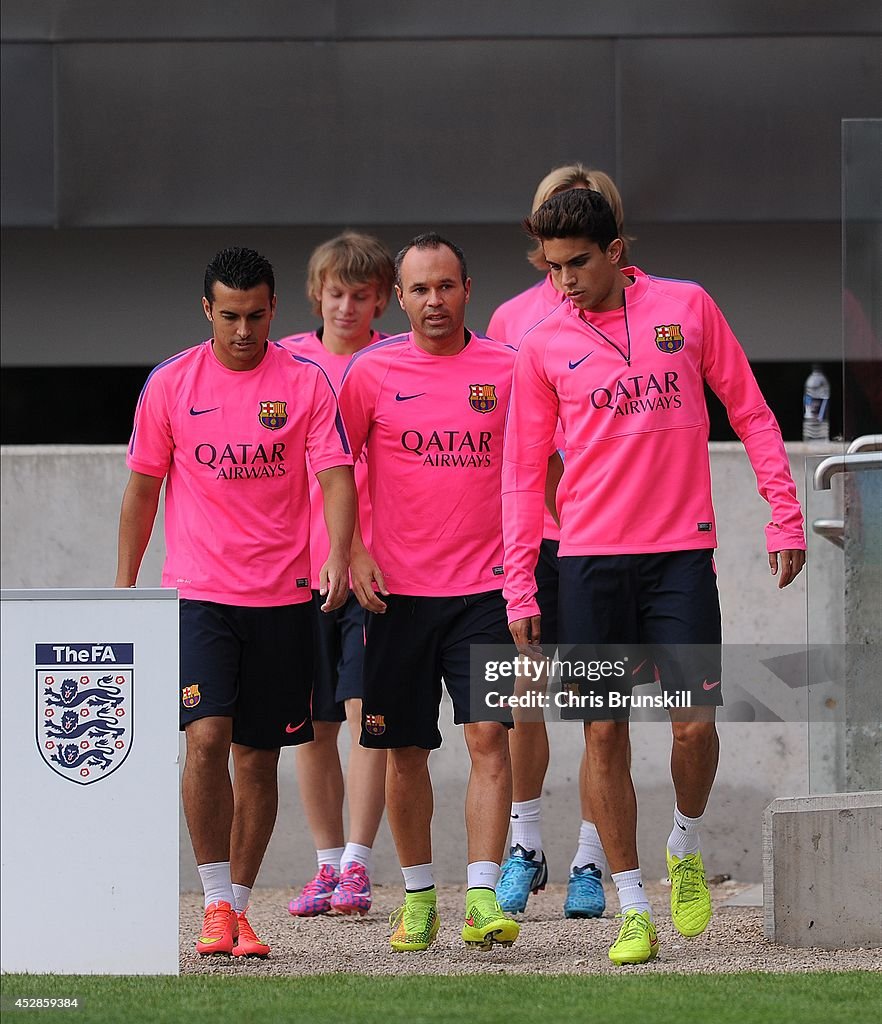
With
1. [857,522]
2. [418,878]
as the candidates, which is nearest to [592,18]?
[857,522]

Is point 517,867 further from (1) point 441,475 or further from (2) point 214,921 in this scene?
(1) point 441,475

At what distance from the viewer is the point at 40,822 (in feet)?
15.2

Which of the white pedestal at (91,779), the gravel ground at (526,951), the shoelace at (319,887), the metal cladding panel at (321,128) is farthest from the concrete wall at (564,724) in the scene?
the white pedestal at (91,779)

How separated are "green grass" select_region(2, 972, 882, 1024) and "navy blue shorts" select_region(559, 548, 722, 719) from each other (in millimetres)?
886

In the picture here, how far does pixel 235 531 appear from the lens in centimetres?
544

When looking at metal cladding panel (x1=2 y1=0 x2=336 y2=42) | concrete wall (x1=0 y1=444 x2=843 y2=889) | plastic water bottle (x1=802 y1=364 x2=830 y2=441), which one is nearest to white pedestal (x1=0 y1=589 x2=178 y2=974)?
concrete wall (x1=0 y1=444 x2=843 y2=889)

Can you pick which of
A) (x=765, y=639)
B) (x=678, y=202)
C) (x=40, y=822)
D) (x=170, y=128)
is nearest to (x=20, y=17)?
(x=170, y=128)

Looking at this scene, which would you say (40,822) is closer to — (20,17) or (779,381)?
(20,17)

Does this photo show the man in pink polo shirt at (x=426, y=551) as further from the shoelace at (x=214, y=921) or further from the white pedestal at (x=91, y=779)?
the white pedestal at (x=91, y=779)

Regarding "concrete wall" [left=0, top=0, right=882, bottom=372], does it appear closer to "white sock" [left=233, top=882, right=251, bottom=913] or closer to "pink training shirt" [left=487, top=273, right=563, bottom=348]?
"pink training shirt" [left=487, top=273, right=563, bottom=348]

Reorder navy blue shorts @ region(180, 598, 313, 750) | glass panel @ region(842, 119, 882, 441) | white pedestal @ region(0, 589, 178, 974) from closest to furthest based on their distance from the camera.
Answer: white pedestal @ region(0, 589, 178, 974) → navy blue shorts @ region(180, 598, 313, 750) → glass panel @ region(842, 119, 882, 441)

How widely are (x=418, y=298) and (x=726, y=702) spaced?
2.89 meters

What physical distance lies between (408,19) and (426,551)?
13.6 feet

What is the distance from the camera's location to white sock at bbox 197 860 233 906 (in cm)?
538
